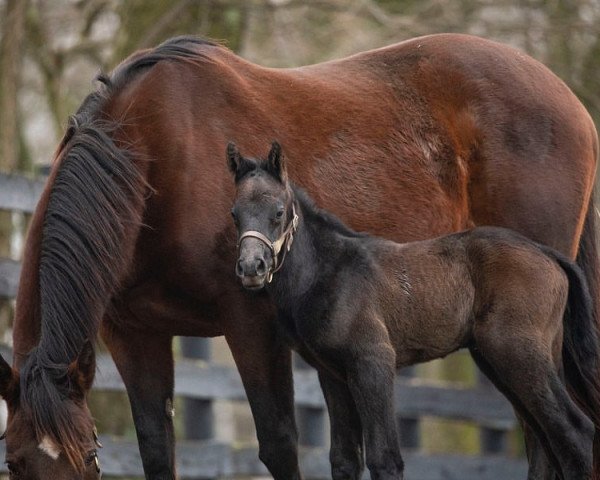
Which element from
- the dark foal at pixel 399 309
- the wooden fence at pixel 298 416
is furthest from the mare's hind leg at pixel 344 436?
the wooden fence at pixel 298 416

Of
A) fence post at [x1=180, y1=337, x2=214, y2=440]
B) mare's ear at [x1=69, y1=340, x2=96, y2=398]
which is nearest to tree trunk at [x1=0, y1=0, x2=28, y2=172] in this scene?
fence post at [x1=180, y1=337, x2=214, y2=440]

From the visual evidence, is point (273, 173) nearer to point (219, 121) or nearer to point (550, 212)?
point (219, 121)

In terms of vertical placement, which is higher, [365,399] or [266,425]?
[365,399]

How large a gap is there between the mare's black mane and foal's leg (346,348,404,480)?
1.02 meters

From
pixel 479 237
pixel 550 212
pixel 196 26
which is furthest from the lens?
pixel 196 26

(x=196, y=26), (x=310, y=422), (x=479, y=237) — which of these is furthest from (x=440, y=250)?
(x=196, y=26)

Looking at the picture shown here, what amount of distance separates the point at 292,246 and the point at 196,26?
5.52 meters

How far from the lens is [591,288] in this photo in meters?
5.65

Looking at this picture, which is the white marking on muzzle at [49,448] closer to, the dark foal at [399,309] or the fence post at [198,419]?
the dark foal at [399,309]

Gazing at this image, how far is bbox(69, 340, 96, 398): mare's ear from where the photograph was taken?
4074 millimetres

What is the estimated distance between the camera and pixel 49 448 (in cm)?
392

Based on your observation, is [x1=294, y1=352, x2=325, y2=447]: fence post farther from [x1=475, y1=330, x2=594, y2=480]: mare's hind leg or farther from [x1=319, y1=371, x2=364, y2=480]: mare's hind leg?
[x1=475, y1=330, x2=594, y2=480]: mare's hind leg

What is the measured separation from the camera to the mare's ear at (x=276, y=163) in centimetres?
450

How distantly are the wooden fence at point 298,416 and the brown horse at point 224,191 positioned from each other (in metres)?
1.74
